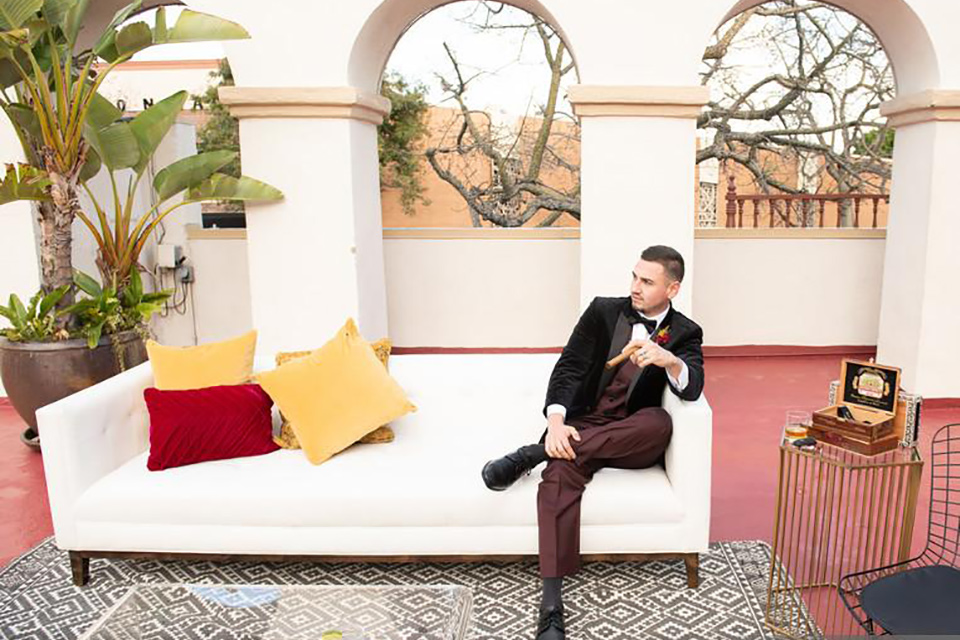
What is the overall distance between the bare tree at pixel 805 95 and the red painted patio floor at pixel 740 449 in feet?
13.6

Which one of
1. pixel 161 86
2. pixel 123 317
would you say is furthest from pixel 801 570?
pixel 161 86

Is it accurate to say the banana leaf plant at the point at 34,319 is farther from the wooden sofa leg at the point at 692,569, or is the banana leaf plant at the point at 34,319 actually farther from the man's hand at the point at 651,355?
the wooden sofa leg at the point at 692,569

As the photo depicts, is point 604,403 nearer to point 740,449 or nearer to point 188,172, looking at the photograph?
point 740,449

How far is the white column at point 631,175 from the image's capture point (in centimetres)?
473

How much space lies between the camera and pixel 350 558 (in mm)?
2777

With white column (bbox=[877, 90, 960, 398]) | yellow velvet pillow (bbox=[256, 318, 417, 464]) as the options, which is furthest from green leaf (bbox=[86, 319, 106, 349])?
white column (bbox=[877, 90, 960, 398])

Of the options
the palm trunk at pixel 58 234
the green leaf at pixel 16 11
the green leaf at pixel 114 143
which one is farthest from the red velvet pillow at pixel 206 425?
the green leaf at pixel 16 11

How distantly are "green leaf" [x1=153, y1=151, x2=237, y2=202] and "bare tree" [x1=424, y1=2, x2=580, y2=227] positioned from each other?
5.21m

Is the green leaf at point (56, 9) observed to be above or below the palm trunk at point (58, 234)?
above

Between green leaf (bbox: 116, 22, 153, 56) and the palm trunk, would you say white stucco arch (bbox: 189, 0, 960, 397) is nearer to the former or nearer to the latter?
green leaf (bbox: 116, 22, 153, 56)

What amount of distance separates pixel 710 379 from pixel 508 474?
3678mm

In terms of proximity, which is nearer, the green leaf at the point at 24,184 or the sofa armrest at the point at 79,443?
the sofa armrest at the point at 79,443

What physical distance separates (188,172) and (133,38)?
2.68 feet

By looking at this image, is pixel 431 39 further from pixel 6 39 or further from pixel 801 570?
pixel 801 570
